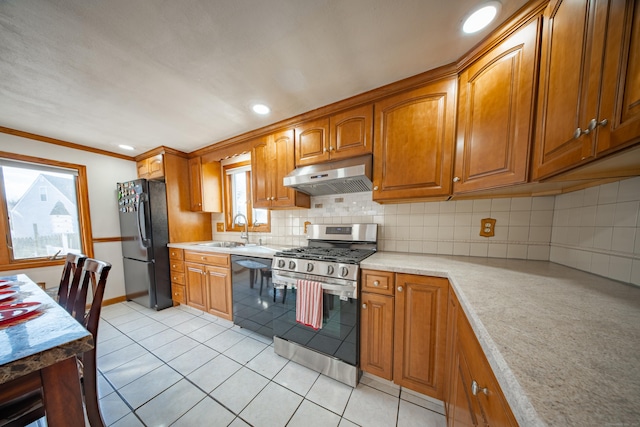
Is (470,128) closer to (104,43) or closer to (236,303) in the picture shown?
(104,43)

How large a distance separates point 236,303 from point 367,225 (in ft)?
5.24

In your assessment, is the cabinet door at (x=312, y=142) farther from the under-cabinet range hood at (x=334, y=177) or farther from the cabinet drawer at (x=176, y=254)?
the cabinet drawer at (x=176, y=254)

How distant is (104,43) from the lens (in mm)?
1106

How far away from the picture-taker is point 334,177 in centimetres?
161

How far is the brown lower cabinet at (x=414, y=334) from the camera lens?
101 cm

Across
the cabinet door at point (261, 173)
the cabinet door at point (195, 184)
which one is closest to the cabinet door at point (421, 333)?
the cabinet door at point (261, 173)

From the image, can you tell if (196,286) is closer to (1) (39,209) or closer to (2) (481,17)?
(1) (39,209)

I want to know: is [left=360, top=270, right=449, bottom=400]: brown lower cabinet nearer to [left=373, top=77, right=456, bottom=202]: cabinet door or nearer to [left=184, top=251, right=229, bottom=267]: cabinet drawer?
[left=373, top=77, right=456, bottom=202]: cabinet door

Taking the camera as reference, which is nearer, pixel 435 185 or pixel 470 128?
pixel 470 128

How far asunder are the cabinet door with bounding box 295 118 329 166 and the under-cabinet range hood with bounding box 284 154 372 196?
7 cm

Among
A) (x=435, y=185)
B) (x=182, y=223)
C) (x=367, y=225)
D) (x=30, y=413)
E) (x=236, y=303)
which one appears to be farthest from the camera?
(x=182, y=223)

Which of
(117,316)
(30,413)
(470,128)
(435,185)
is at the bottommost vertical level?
(117,316)

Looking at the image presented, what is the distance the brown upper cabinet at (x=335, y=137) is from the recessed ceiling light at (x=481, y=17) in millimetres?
674

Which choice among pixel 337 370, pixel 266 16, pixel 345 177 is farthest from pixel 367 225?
pixel 266 16
